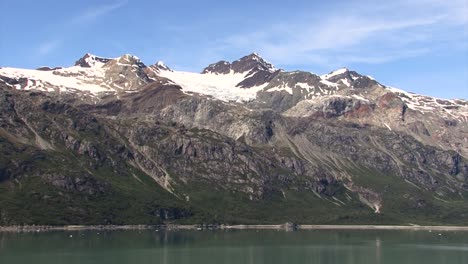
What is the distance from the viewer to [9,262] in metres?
199

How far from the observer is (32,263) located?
199500 millimetres

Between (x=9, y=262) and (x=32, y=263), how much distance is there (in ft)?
20.9
